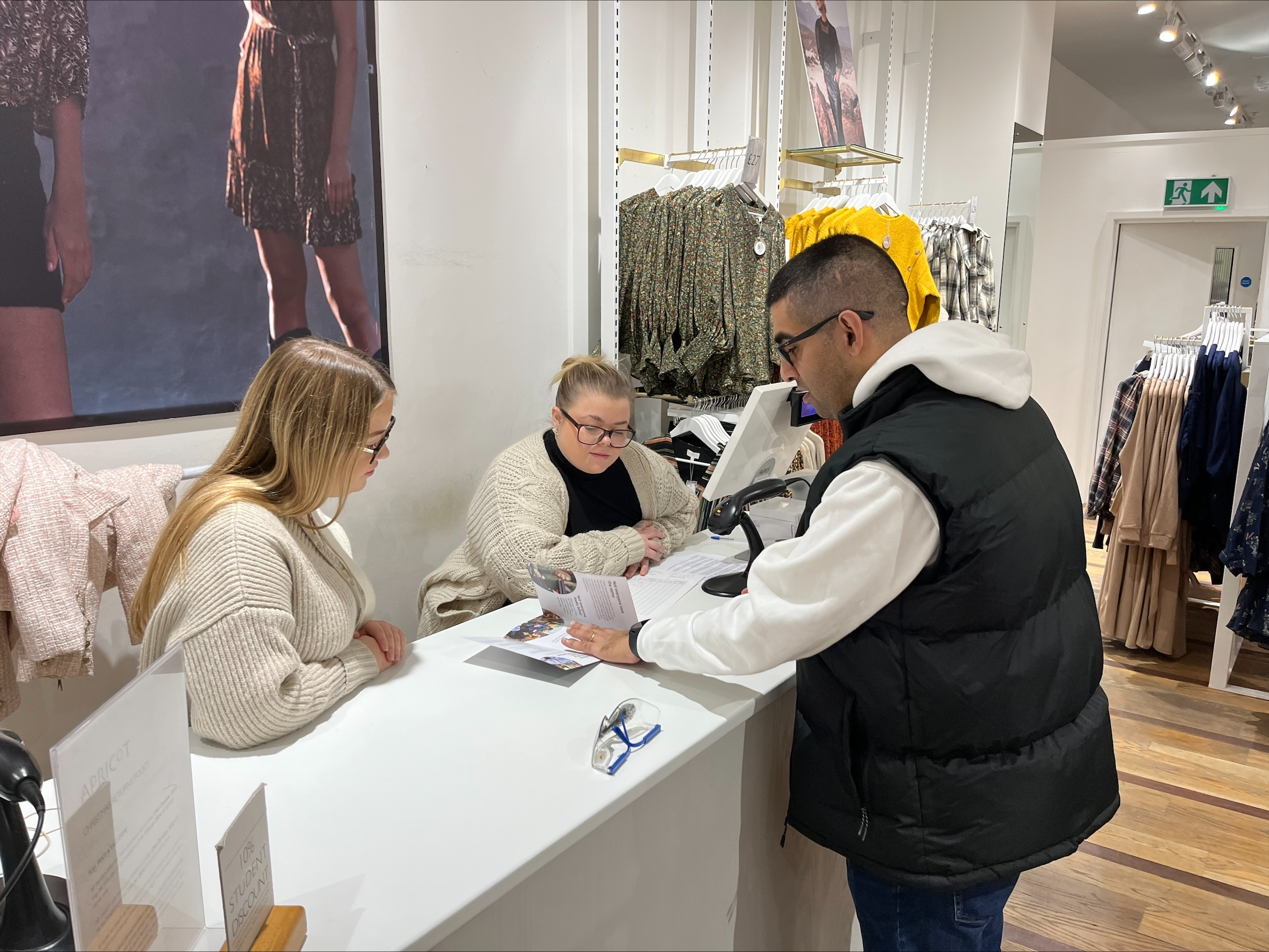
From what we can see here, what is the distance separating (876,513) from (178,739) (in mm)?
867

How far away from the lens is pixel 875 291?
1.54m

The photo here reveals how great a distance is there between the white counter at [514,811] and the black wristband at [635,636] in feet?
0.13

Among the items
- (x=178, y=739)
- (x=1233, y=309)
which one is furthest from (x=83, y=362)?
(x=1233, y=309)

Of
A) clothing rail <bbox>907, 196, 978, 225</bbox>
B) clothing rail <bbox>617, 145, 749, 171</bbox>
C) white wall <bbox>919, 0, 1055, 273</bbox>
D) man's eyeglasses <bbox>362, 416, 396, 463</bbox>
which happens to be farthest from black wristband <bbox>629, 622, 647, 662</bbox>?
white wall <bbox>919, 0, 1055, 273</bbox>

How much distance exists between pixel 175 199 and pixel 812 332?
162 cm

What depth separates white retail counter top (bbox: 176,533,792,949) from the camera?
3.31 feet

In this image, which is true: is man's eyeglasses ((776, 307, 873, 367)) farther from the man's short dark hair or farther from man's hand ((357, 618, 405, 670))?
man's hand ((357, 618, 405, 670))

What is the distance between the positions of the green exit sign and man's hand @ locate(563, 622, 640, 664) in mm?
6682

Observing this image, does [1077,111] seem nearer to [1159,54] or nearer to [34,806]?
[1159,54]

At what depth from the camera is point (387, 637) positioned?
1618 mm

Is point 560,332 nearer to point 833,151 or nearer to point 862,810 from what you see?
point 833,151

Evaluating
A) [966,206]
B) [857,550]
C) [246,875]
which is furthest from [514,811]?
[966,206]

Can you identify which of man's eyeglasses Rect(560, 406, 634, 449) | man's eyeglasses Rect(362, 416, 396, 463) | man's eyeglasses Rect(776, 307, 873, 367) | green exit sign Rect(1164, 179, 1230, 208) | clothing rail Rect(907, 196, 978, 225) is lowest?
man's eyeglasses Rect(560, 406, 634, 449)

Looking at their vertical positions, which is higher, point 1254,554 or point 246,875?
point 246,875
